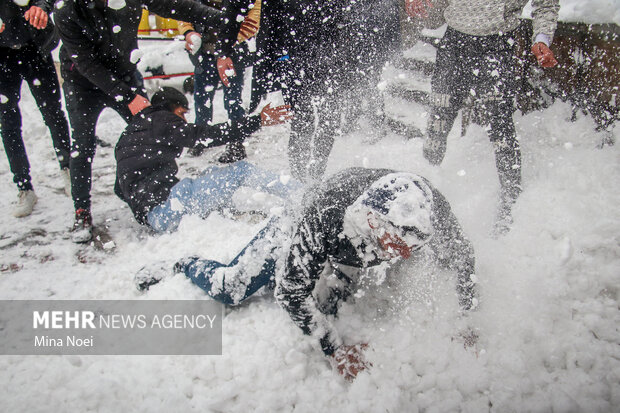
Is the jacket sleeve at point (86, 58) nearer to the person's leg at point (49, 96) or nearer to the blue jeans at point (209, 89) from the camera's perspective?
the person's leg at point (49, 96)

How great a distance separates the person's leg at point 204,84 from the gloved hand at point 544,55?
2.71 metres

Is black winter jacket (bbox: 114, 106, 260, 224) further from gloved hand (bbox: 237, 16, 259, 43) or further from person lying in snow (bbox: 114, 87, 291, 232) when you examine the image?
gloved hand (bbox: 237, 16, 259, 43)

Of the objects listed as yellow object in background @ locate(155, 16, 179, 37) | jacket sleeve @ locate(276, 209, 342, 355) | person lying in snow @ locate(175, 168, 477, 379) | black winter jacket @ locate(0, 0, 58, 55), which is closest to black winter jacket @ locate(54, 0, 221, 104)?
black winter jacket @ locate(0, 0, 58, 55)

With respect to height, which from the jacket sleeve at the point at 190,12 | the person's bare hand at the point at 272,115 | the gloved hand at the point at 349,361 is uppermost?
the jacket sleeve at the point at 190,12

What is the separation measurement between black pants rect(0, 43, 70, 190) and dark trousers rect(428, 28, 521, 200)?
3.07 metres

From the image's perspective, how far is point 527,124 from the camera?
9.01 feet

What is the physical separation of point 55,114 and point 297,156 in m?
2.08

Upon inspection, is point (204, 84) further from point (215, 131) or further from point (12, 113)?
point (12, 113)

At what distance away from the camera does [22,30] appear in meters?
2.42

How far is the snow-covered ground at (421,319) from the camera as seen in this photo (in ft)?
4.93

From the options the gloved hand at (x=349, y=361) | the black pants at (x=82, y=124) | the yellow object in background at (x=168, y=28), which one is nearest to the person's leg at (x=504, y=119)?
the gloved hand at (x=349, y=361)

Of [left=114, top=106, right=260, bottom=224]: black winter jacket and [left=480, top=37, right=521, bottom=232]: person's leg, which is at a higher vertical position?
[left=480, top=37, right=521, bottom=232]: person's leg

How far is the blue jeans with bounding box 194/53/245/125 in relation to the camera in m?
3.28

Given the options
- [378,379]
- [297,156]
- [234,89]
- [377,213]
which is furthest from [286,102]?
[378,379]
